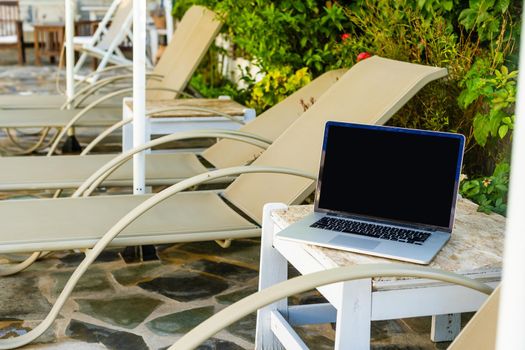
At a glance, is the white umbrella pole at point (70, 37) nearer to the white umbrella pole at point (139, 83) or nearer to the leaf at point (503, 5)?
the white umbrella pole at point (139, 83)

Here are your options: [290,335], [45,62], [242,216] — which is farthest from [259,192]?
[45,62]

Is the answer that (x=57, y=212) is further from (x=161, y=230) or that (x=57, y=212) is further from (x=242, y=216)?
(x=242, y=216)

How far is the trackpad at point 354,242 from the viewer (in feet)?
7.80

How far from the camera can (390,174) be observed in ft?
8.63

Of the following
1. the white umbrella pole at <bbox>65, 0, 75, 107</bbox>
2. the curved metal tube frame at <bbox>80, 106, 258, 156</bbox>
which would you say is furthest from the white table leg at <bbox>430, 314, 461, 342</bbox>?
the white umbrella pole at <bbox>65, 0, 75, 107</bbox>

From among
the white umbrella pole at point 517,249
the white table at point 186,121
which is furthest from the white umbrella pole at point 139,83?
the white umbrella pole at point 517,249

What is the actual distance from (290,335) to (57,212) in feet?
4.52

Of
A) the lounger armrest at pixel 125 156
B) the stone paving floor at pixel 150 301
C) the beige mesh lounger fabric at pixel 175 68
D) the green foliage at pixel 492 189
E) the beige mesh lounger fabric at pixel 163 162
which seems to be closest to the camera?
the green foliage at pixel 492 189

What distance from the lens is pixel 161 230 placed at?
3.32 m

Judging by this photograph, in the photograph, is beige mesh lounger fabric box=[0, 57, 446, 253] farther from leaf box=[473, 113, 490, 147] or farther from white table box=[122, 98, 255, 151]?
white table box=[122, 98, 255, 151]

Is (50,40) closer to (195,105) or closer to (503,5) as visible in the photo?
(195,105)

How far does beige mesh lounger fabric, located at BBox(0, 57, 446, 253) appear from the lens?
324 centimetres

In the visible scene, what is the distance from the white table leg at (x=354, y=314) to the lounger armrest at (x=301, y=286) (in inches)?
4.0

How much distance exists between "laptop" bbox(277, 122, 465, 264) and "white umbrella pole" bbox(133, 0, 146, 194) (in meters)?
1.47
